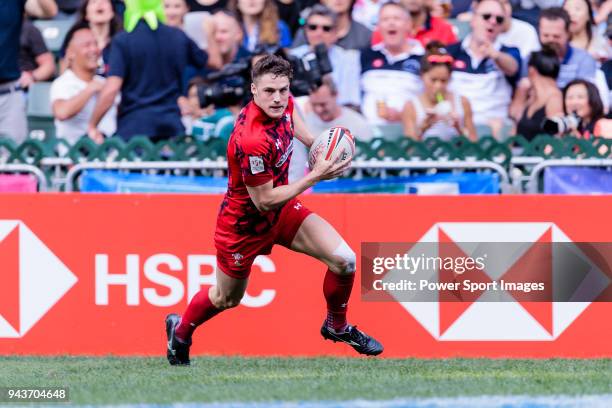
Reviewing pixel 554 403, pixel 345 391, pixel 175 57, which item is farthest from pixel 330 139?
pixel 175 57

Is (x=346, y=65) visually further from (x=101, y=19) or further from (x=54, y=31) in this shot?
(x=54, y=31)

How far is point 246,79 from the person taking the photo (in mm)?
10648

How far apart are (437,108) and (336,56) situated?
1.42m

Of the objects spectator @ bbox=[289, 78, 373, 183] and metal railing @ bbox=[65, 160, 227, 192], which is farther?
spectator @ bbox=[289, 78, 373, 183]

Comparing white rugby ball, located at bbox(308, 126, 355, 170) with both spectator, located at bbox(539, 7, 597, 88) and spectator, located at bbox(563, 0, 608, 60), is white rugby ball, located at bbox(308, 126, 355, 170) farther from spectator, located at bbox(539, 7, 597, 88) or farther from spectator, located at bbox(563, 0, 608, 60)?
spectator, located at bbox(563, 0, 608, 60)

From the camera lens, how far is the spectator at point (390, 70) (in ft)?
38.6

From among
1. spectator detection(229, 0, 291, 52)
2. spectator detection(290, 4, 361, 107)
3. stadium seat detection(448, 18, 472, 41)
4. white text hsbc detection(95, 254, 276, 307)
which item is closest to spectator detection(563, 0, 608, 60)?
stadium seat detection(448, 18, 472, 41)

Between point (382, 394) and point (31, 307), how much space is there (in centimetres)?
→ 358

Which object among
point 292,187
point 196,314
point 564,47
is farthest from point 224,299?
point 564,47

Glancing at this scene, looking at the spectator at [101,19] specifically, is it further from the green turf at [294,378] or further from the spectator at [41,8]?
the green turf at [294,378]

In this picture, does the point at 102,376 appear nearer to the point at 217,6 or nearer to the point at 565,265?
the point at 565,265

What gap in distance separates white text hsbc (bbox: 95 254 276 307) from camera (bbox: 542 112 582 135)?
10.3 ft

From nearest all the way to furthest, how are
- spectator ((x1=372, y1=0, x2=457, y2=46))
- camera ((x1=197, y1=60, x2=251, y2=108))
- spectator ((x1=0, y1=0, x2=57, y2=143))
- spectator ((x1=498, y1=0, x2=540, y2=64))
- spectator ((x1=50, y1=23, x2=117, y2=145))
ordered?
camera ((x1=197, y1=60, x2=251, y2=108))
spectator ((x1=0, y1=0, x2=57, y2=143))
spectator ((x1=50, y1=23, x2=117, y2=145))
spectator ((x1=498, y1=0, x2=540, y2=64))
spectator ((x1=372, y1=0, x2=457, y2=46))

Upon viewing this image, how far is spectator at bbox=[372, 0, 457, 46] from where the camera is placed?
12555 mm
